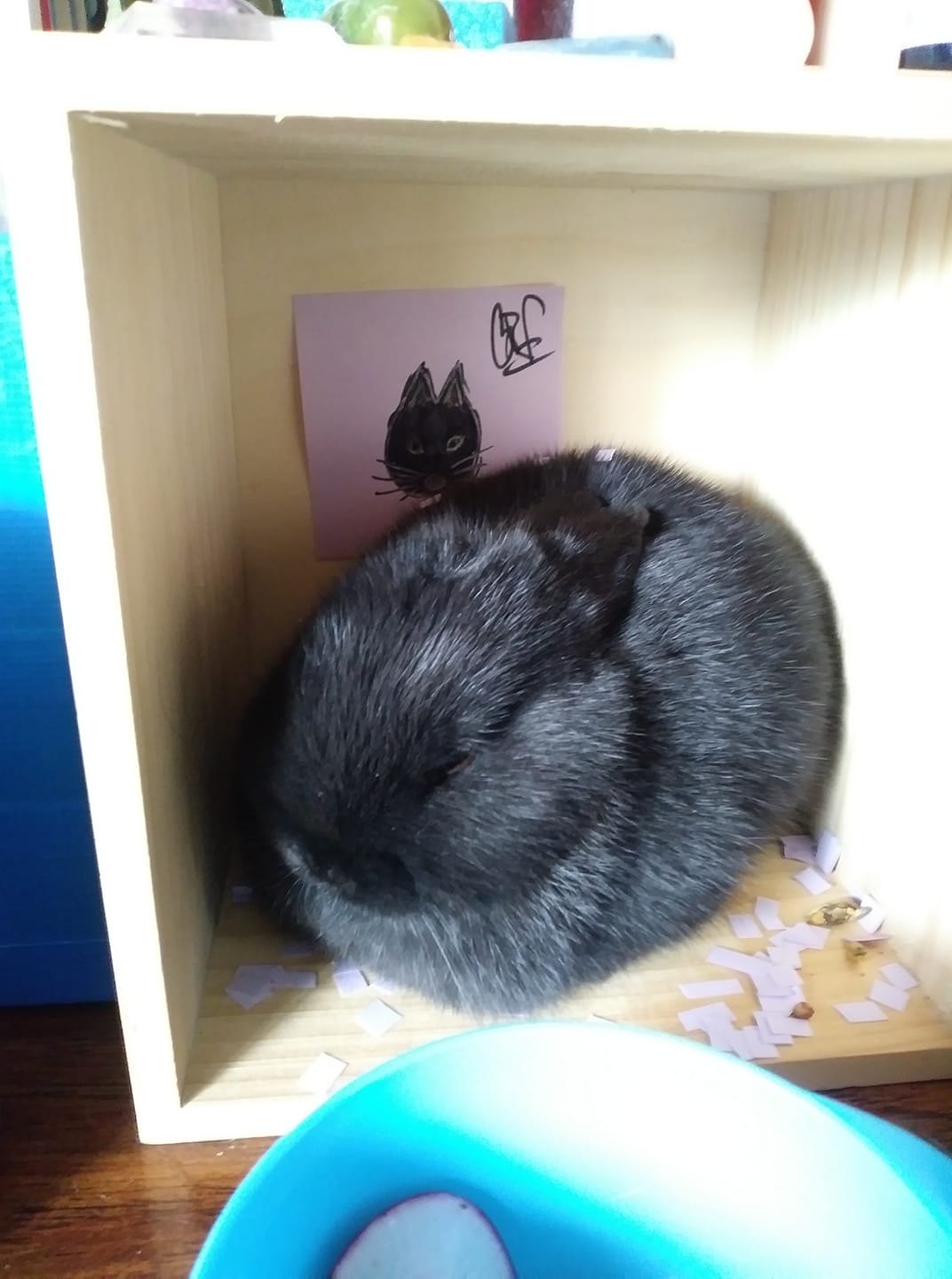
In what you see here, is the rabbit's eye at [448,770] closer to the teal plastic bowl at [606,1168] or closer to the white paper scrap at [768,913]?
the teal plastic bowl at [606,1168]

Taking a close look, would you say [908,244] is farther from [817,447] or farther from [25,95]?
[25,95]

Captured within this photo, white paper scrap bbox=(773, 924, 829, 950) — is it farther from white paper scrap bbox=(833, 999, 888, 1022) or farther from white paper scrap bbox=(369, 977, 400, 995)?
white paper scrap bbox=(369, 977, 400, 995)

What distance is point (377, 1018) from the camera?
556mm

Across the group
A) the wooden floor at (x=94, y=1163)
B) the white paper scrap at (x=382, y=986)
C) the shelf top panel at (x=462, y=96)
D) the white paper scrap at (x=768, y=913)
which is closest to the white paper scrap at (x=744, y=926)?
the white paper scrap at (x=768, y=913)

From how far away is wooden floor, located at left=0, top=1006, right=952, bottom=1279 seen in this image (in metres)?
0.46

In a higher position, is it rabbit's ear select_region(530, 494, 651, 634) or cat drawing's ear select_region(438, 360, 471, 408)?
cat drawing's ear select_region(438, 360, 471, 408)

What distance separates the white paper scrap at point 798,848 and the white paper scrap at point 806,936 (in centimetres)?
8

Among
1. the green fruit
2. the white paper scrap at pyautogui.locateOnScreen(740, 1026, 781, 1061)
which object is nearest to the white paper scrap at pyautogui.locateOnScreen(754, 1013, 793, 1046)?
the white paper scrap at pyautogui.locateOnScreen(740, 1026, 781, 1061)

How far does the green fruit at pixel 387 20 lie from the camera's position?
495 mm

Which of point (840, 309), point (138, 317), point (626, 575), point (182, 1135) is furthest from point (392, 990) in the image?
point (840, 309)

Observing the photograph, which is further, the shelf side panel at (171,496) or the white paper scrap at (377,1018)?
the white paper scrap at (377,1018)

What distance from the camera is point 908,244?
57 centimetres

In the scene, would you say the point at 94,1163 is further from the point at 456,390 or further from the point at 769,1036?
the point at 456,390

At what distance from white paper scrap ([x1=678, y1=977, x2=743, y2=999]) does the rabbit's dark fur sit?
4cm
